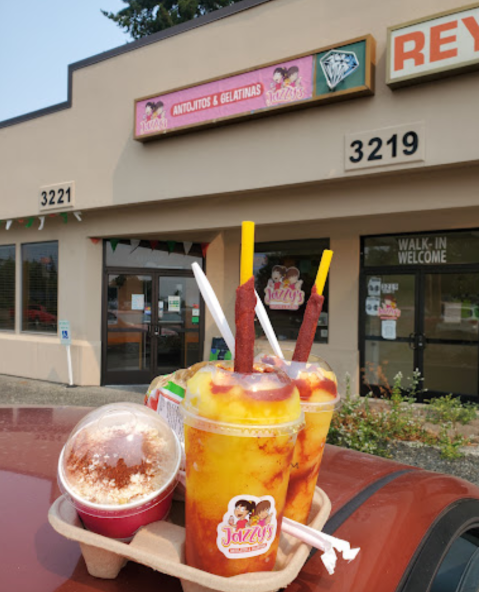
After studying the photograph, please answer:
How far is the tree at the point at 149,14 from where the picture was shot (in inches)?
805

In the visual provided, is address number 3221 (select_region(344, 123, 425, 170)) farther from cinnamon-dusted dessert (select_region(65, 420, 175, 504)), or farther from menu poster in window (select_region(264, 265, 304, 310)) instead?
cinnamon-dusted dessert (select_region(65, 420, 175, 504))

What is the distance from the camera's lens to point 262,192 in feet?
23.7

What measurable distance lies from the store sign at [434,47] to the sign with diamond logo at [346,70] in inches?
10.2

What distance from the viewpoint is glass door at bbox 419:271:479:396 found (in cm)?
750

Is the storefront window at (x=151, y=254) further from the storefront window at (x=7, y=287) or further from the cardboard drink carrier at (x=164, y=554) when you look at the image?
the cardboard drink carrier at (x=164, y=554)

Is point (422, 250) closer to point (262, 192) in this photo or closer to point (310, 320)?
point (262, 192)

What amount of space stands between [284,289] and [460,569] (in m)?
7.61

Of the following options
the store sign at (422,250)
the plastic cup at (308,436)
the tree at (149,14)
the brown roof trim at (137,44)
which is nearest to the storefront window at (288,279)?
the store sign at (422,250)

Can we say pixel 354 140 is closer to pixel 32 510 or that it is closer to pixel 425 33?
pixel 425 33

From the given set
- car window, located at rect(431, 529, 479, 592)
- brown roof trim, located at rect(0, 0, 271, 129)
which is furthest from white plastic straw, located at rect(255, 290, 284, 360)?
brown roof trim, located at rect(0, 0, 271, 129)

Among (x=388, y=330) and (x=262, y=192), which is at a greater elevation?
(x=262, y=192)

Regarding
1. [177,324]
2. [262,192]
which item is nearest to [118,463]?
[262,192]

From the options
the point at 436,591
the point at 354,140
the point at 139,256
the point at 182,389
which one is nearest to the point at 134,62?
the point at 139,256

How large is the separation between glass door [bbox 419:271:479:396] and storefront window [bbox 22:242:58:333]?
722 cm
